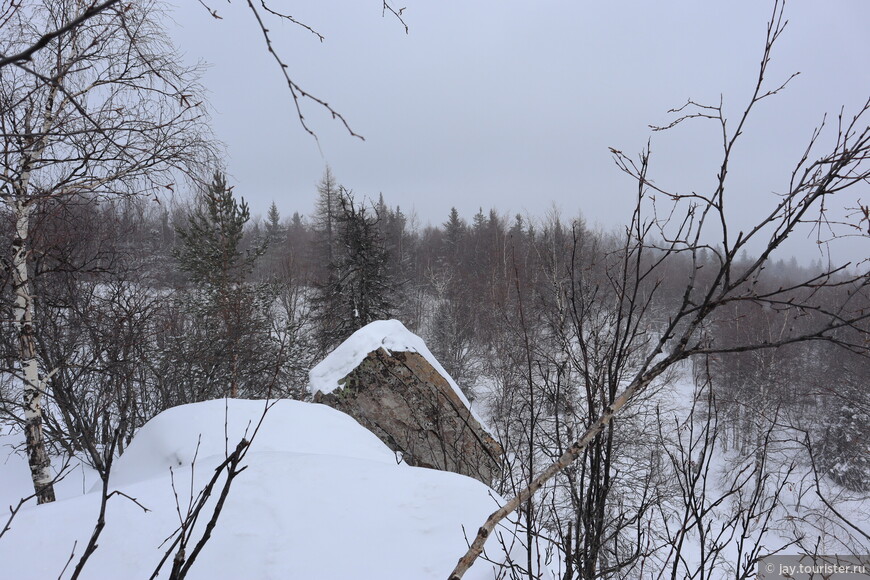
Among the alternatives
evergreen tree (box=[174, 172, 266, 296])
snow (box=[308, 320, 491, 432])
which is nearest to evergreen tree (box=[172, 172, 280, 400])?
evergreen tree (box=[174, 172, 266, 296])

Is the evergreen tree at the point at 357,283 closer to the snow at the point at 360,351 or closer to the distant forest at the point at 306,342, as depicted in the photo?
the distant forest at the point at 306,342

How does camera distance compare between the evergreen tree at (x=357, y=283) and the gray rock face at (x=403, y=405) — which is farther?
the evergreen tree at (x=357, y=283)

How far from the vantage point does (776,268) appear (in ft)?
312

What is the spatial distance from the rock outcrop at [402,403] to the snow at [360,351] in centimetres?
5

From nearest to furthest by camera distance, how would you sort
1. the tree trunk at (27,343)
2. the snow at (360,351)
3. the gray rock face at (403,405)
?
the tree trunk at (27,343) → the gray rock face at (403,405) → the snow at (360,351)

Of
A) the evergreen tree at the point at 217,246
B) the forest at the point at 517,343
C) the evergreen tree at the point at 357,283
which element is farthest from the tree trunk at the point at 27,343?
the evergreen tree at the point at 357,283

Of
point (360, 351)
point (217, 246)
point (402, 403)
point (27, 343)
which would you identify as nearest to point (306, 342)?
point (217, 246)

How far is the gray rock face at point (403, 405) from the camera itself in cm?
596

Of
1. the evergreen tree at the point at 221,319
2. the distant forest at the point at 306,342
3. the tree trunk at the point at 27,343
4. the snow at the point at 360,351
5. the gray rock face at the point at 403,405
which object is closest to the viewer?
the tree trunk at the point at 27,343

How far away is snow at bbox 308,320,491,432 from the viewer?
250 inches

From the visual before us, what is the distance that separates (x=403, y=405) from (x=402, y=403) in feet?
0.11

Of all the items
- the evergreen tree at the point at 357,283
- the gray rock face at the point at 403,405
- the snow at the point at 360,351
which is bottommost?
the gray rock face at the point at 403,405

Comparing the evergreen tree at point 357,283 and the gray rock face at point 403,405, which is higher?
the evergreen tree at point 357,283

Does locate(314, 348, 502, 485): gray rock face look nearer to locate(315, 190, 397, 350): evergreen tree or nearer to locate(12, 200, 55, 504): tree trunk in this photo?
locate(12, 200, 55, 504): tree trunk
